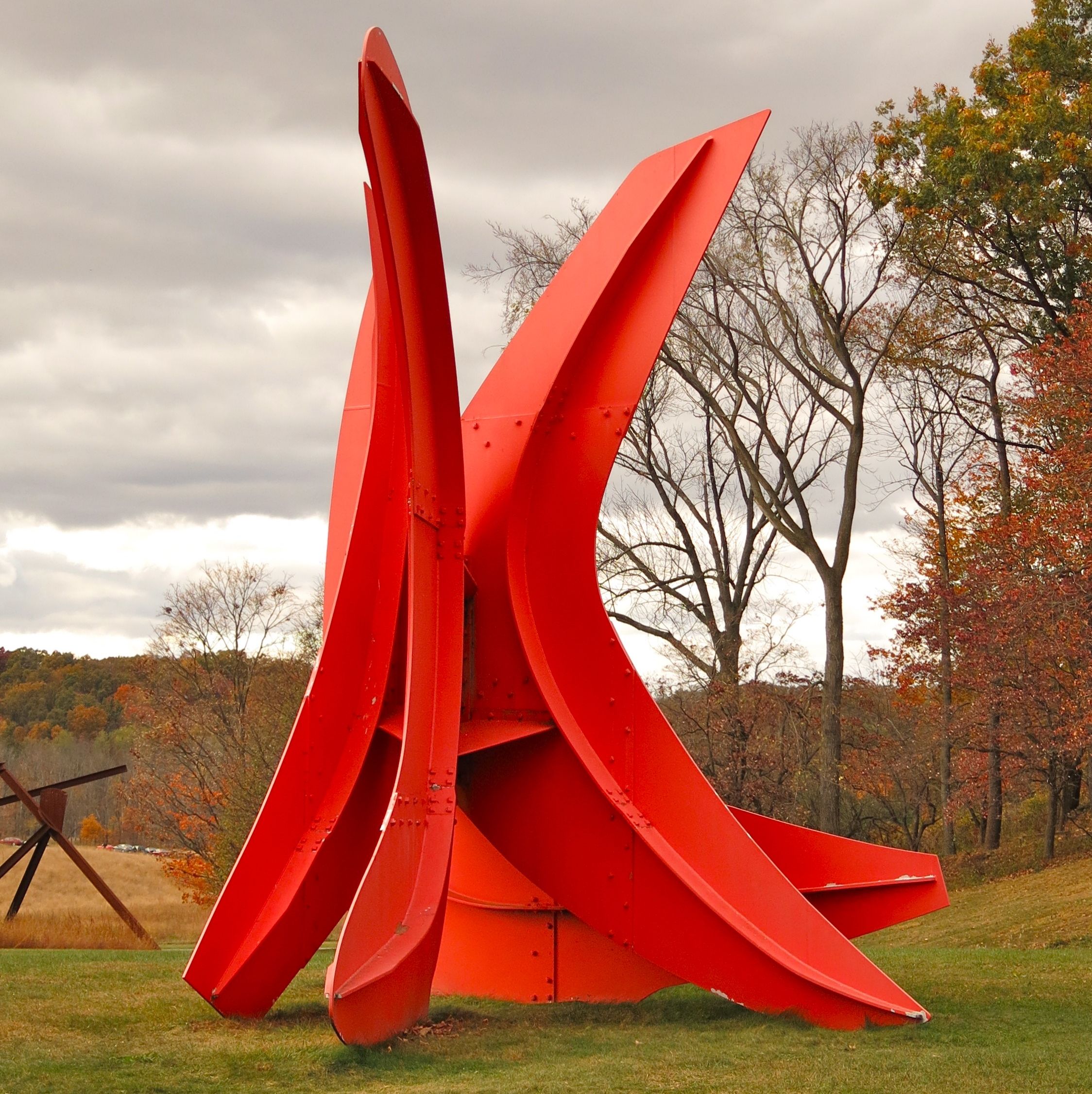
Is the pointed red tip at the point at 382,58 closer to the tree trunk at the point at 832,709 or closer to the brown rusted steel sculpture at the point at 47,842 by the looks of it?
the brown rusted steel sculpture at the point at 47,842

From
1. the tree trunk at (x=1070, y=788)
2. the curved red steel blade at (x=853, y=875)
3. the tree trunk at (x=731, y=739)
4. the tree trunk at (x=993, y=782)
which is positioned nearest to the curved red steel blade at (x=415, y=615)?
the curved red steel blade at (x=853, y=875)

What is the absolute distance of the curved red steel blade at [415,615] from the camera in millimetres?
5988

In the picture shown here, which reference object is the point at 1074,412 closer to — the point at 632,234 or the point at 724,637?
the point at 724,637

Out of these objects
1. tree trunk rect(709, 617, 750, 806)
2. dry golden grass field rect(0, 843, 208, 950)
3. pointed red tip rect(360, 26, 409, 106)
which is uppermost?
pointed red tip rect(360, 26, 409, 106)

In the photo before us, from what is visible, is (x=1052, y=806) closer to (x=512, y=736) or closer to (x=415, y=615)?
(x=512, y=736)

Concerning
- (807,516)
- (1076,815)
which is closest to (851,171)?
(807,516)

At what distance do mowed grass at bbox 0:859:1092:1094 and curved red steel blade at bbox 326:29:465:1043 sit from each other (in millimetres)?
411

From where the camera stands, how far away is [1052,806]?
19.6m

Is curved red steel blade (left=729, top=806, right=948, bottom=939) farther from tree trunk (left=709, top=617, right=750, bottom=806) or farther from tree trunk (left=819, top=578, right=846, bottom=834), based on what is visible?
tree trunk (left=819, top=578, right=846, bottom=834)

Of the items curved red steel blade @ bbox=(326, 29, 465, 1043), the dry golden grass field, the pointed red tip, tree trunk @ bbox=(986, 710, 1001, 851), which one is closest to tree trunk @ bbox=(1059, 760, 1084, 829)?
tree trunk @ bbox=(986, 710, 1001, 851)

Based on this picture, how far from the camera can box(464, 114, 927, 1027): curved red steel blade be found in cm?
713

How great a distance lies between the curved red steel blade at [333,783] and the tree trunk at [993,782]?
13.7 m

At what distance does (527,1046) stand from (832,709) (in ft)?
49.3

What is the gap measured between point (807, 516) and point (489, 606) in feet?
48.3
